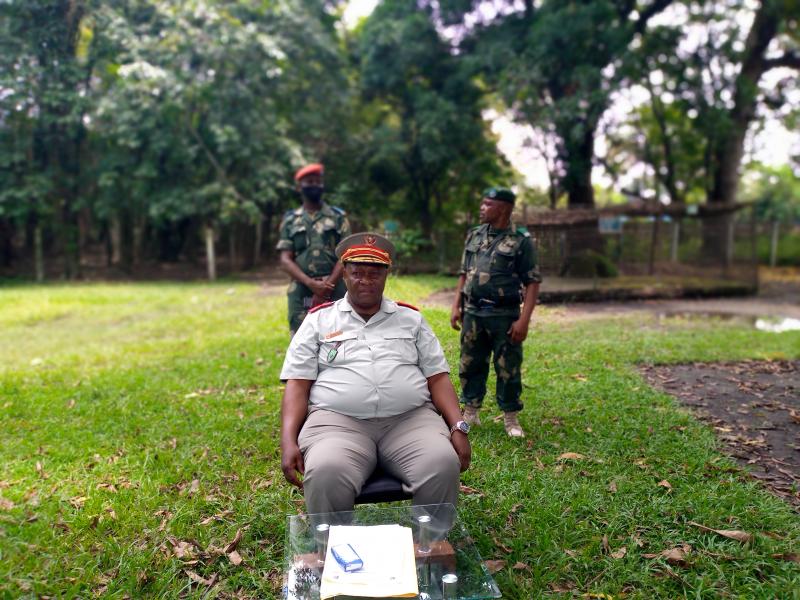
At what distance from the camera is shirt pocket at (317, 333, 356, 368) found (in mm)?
2924

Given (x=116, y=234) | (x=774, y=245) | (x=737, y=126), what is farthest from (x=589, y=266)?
(x=116, y=234)

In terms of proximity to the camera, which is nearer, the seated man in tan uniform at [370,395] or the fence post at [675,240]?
the seated man in tan uniform at [370,395]

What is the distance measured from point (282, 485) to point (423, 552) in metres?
1.73

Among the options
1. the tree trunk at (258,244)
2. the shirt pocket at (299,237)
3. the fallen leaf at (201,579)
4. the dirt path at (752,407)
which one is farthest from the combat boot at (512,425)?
the tree trunk at (258,244)

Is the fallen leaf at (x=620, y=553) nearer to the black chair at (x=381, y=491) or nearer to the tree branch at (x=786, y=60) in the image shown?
the black chair at (x=381, y=491)

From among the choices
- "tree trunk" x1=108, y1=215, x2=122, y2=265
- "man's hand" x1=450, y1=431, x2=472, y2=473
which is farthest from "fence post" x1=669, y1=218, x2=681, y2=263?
"tree trunk" x1=108, y1=215, x2=122, y2=265

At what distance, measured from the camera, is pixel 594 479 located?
3.69 metres

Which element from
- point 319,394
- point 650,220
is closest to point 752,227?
point 650,220

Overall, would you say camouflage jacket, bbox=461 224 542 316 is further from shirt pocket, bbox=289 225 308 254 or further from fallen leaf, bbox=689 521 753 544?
fallen leaf, bbox=689 521 753 544

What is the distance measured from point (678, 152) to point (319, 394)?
1997 cm

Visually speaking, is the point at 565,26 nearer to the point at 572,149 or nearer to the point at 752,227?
the point at 572,149

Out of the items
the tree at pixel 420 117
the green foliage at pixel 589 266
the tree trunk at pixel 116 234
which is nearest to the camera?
the green foliage at pixel 589 266

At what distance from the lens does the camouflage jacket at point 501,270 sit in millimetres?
4129

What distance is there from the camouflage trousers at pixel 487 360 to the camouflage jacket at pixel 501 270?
0.09 metres
